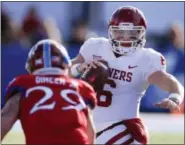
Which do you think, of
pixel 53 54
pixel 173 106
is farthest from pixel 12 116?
pixel 173 106

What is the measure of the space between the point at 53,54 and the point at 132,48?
151 cm

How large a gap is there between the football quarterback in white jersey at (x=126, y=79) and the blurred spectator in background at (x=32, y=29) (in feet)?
23.4

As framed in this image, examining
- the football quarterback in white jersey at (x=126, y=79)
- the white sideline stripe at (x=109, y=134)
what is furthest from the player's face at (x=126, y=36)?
the white sideline stripe at (x=109, y=134)

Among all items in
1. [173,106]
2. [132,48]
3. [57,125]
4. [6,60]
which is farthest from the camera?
[6,60]

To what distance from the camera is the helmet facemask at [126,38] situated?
591 centimetres

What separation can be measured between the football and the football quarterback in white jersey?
6 centimetres

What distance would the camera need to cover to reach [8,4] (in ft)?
52.3

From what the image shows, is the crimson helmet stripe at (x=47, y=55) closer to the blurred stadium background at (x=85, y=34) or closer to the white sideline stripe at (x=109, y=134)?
the white sideline stripe at (x=109, y=134)

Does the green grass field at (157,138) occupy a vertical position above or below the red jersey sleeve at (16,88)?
below

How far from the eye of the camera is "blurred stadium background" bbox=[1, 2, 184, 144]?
11.6m

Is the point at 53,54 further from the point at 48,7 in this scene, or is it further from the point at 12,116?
the point at 48,7

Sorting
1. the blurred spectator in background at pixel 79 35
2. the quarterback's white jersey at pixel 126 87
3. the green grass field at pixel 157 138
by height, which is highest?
the quarterback's white jersey at pixel 126 87

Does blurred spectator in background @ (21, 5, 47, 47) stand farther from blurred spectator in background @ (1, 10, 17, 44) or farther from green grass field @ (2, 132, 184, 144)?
green grass field @ (2, 132, 184, 144)

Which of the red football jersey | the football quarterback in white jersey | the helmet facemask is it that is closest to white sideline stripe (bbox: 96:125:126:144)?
the football quarterback in white jersey
